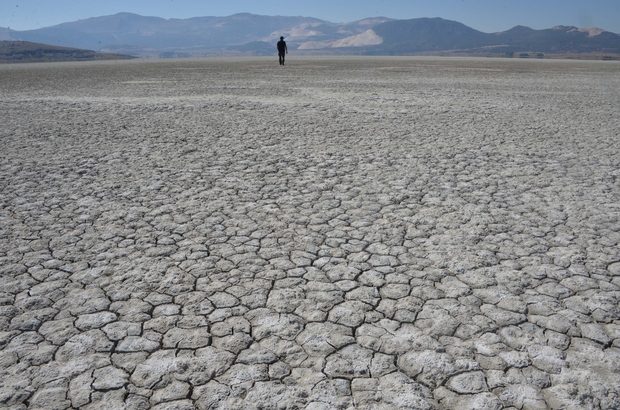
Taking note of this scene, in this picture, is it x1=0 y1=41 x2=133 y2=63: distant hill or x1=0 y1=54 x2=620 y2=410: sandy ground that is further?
x1=0 y1=41 x2=133 y2=63: distant hill

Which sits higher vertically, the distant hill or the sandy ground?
the distant hill

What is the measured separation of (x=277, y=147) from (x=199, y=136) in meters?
1.79

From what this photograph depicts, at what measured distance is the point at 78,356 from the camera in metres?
2.60

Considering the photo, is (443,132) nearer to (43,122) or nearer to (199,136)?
(199,136)

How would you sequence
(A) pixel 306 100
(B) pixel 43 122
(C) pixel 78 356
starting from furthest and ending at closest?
(A) pixel 306 100, (B) pixel 43 122, (C) pixel 78 356

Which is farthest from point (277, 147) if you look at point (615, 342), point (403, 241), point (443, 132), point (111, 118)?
point (615, 342)

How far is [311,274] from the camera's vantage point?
138 inches

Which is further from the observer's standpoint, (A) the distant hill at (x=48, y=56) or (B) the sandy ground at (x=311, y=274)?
(A) the distant hill at (x=48, y=56)

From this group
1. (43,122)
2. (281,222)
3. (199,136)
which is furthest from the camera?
(43,122)

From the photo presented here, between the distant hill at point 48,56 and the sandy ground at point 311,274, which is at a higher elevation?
the distant hill at point 48,56

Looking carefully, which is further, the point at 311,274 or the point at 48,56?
the point at 48,56

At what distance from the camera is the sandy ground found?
2414mm

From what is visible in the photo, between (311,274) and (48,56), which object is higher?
(48,56)

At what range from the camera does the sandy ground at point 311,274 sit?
2414mm
